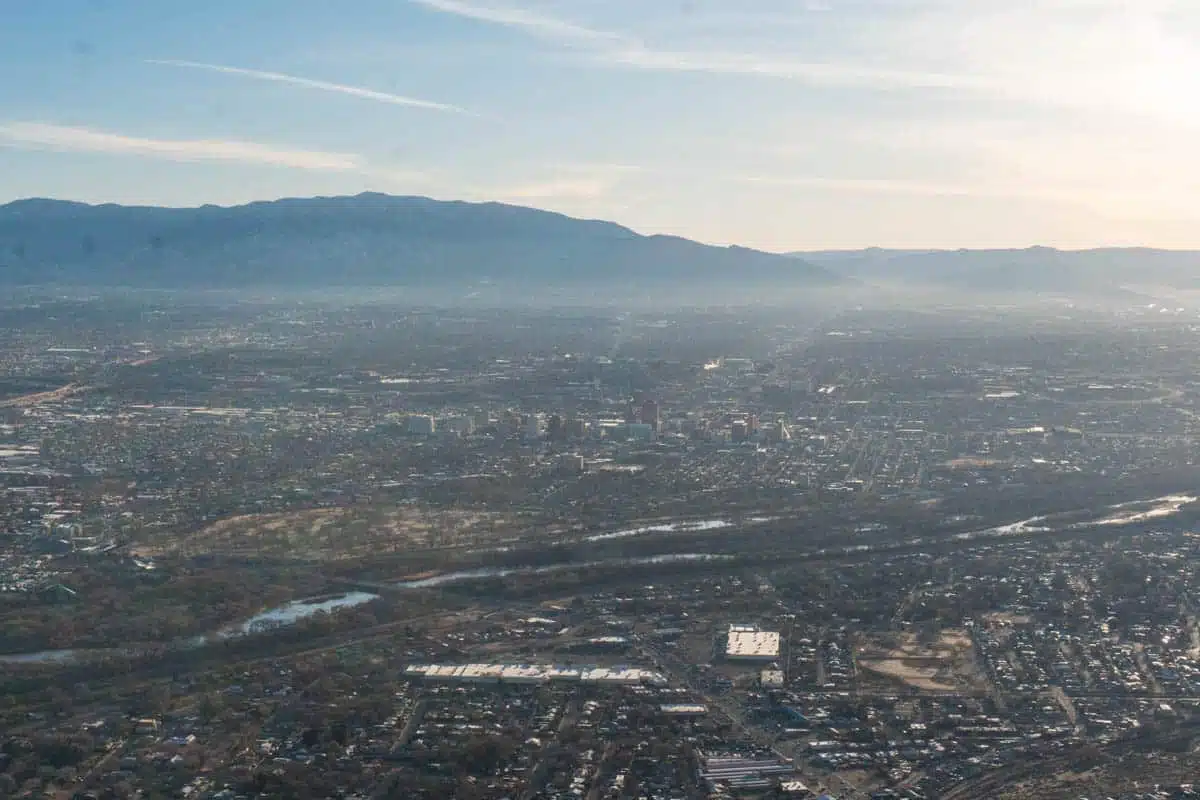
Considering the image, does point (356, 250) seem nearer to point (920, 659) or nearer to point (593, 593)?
point (593, 593)

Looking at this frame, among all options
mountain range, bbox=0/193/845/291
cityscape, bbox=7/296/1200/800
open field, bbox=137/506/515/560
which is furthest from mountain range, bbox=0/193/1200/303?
open field, bbox=137/506/515/560

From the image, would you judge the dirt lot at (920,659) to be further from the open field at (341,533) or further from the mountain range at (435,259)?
the mountain range at (435,259)

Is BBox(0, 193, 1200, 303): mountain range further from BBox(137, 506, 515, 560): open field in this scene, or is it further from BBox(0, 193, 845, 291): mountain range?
BBox(137, 506, 515, 560): open field

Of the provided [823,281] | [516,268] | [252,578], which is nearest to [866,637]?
[252,578]

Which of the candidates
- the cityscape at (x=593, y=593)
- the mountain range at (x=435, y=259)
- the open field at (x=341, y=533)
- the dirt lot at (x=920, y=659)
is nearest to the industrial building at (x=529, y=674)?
the cityscape at (x=593, y=593)

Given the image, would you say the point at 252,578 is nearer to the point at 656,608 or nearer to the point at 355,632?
the point at 355,632

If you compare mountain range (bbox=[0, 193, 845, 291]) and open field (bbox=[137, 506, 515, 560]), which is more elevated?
mountain range (bbox=[0, 193, 845, 291])

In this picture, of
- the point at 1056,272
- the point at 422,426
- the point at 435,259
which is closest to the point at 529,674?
the point at 422,426
